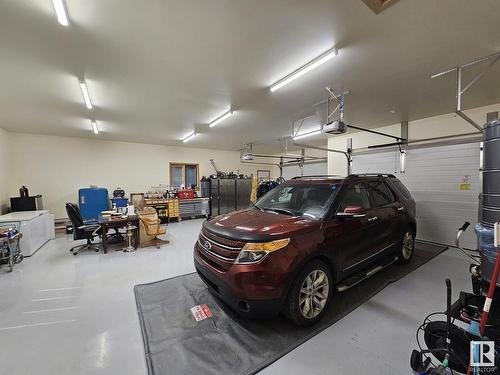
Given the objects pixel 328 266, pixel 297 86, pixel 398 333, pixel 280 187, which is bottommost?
pixel 398 333

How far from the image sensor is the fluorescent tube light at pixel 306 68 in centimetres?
248

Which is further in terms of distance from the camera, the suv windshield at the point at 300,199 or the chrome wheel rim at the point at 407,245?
the chrome wheel rim at the point at 407,245

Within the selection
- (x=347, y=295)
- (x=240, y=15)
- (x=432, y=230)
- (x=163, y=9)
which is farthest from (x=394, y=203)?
(x=163, y=9)

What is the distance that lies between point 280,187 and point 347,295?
5.55 ft

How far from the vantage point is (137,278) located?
318cm

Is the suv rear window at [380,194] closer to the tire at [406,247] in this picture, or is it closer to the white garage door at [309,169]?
the tire at [406,247]

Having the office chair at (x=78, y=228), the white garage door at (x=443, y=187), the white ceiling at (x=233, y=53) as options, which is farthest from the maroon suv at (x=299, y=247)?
the office chair at (x=78, y=228)

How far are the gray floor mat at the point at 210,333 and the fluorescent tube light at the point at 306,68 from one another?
3.00m

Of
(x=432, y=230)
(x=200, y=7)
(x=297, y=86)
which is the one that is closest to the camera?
(x=200, y=7)

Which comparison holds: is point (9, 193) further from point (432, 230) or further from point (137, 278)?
point (432, 230)

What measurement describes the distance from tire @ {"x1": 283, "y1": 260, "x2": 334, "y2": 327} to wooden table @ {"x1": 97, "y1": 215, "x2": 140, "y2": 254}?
396 centimetres

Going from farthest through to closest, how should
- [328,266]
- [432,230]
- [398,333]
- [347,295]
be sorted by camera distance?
[432,230]
[347,295]
[328,266]
[398,333]

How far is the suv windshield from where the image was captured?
2430 mm

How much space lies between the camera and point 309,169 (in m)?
9.34
